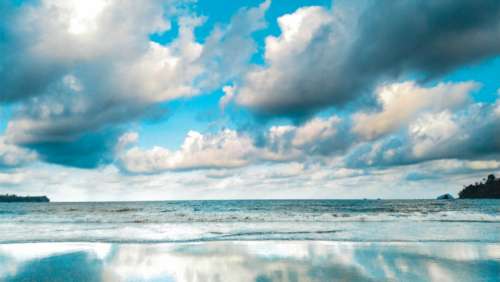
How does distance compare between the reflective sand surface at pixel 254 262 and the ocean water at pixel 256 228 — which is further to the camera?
the ocean water at pixel 256 228

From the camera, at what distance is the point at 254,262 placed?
46.6ft

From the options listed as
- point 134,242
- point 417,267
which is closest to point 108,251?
point 134,242

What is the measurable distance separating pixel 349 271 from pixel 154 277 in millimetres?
6558

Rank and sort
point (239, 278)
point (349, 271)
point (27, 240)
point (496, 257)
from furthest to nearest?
point (27, 240), point (496, 257), point (349, 271), point (239, 278)

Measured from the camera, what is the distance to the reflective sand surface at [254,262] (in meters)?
11.9

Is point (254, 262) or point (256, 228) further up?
point (254, 262)

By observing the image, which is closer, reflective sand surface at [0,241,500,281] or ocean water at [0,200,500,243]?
reflective sand surface at [0,241,500,281]

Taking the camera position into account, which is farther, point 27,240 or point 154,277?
point 27,240

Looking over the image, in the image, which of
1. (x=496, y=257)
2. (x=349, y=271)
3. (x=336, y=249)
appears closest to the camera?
(x=349, y=271)

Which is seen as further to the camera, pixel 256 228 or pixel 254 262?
pixel 256 228

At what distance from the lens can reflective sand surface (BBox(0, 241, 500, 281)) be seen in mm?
11867

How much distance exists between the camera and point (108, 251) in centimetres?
1780

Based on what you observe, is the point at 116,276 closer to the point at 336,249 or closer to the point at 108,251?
the point at 108,251

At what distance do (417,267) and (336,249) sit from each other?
195 inches
